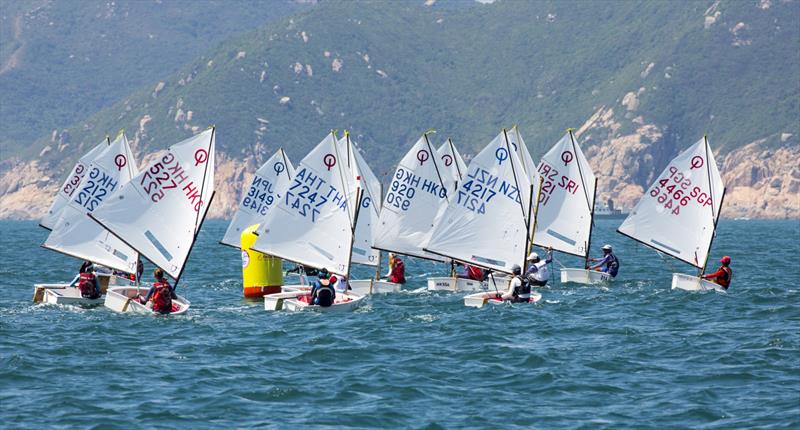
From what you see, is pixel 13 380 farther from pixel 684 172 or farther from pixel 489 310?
pixel 684 172

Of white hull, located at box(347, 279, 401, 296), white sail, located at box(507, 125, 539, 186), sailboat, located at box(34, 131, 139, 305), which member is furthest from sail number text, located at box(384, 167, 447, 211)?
sailboat, located at box(34, 131, 139, 305)

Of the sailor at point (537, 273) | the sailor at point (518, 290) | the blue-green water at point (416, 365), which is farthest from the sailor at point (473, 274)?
the sailor at point (518, 290)

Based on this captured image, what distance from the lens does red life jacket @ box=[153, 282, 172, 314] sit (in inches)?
1465

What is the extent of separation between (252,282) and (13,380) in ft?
55.3

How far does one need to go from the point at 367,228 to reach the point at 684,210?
497 inches

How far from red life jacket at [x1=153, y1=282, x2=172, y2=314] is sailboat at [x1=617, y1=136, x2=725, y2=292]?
18.9m

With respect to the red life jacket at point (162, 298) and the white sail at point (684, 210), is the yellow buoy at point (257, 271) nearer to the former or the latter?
the red life jacket at point (162, 298)

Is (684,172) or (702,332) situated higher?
(684,172)

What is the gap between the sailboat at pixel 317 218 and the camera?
135 ft

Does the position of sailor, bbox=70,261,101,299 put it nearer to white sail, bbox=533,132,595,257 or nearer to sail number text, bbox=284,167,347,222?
sail number text, bbox=284,167,347,222

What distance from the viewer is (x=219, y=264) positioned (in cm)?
6931

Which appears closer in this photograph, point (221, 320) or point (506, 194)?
point (221, 320)

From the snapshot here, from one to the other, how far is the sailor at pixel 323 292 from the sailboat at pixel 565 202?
16576 millimetres

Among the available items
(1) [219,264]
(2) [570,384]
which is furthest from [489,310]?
(1) [219,264]
